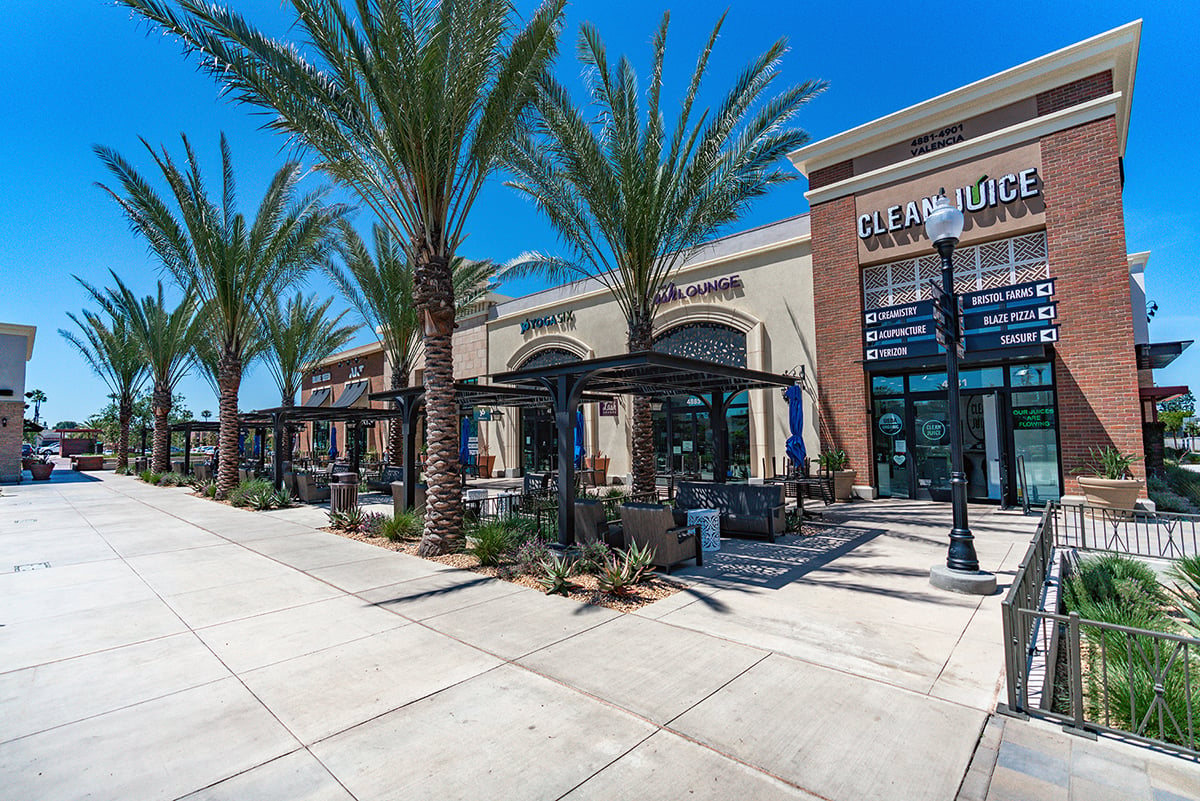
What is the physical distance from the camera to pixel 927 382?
1529 cm

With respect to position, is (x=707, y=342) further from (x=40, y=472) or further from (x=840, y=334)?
(x=40, y=472)

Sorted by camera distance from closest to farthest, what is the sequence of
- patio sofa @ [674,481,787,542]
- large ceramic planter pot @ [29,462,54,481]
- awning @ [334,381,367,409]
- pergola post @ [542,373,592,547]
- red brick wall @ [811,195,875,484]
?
1. pergola post @ [542,373,592,547]
2. patio sofa @ [674,481,787,542]
3. red brick wall @ [811,195,875,484]
4. large ceramic planter pot @ [29,462,54,481]
5. awning @ [334,381,367,409]

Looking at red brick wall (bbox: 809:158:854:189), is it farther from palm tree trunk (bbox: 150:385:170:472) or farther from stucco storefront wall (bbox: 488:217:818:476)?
palm tree trunk (bbox: 150:385:170:472)

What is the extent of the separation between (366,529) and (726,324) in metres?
13.2

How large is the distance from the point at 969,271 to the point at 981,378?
2.75 metres

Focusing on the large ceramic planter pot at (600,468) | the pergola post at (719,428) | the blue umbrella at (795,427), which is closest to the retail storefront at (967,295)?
the blue umbrella at (795,427)

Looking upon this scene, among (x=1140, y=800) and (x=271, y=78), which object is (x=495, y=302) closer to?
(x=271, y=78)

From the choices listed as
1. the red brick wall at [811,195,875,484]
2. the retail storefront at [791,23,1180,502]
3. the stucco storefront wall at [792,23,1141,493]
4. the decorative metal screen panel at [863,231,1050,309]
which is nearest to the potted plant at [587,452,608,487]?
the red brick wall at [811,195,875,484]

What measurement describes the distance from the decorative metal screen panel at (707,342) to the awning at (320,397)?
33251mm

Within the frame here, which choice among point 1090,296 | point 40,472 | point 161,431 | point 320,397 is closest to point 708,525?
point 1090,296

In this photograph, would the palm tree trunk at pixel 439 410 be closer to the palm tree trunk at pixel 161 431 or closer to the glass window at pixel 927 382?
the glass window at pixel 927 382

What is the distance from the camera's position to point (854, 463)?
52.6 feet

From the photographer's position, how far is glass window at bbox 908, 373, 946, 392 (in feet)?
49.4

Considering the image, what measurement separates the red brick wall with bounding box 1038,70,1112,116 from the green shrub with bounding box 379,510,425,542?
677 inches
